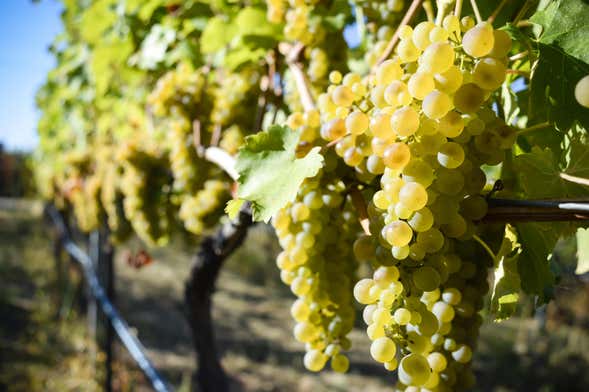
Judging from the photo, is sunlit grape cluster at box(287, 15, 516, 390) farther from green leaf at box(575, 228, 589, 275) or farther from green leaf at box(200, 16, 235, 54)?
green leaf at box(200, 16, 235, 54)

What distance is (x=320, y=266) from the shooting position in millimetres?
723

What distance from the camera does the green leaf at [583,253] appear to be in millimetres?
548

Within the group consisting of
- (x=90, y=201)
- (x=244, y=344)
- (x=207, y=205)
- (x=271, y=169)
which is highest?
(x=271, y=169)

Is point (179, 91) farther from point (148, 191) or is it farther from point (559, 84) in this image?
point (559, 84)

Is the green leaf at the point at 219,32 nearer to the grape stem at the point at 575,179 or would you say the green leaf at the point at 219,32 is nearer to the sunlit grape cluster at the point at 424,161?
→ the sunlit grape cluster at the point at 424,161

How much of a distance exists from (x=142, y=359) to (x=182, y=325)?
332cm

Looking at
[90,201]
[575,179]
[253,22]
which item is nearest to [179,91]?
[253,22]

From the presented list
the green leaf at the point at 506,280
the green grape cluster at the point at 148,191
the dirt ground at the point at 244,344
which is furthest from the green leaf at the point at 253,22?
the dirt ground at the point at 244,344

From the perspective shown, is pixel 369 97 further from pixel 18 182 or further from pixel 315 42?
pixel 18 182

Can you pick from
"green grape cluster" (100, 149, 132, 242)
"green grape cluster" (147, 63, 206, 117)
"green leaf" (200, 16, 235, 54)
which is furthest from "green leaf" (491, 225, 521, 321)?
"green grape cluster" (100, 149, 132, 242)

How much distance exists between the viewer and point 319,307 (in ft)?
2.39

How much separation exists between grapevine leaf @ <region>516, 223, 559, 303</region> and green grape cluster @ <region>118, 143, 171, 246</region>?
4.97ft

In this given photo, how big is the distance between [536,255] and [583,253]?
0.05 meters

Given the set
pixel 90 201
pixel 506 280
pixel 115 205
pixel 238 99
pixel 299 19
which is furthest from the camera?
pixel 90 201
